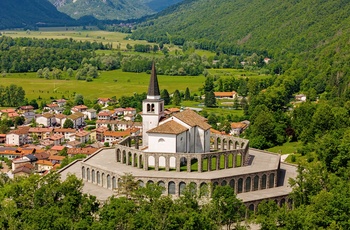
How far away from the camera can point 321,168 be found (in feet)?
164

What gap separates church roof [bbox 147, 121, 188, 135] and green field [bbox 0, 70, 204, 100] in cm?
7299

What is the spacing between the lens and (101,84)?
472 feet

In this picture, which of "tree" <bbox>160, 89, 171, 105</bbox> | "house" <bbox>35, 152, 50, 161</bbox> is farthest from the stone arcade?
"tree" <bbox>160, 89, 171, 105</bbox>

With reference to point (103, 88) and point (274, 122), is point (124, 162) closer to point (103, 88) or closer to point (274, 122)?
point (274, 122)

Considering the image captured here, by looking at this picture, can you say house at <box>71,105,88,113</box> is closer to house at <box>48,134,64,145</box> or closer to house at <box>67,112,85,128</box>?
house at <box>67,112,85,128</box>

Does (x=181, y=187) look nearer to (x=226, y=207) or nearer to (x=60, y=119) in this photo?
(x=226, y=207)

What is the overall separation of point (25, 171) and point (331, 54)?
84727 mm

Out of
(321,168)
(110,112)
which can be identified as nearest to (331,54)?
(110,112)

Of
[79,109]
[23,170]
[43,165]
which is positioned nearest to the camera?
[23,170]

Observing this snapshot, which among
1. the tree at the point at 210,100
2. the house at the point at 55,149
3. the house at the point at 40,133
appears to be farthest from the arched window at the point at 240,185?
the tree at the point at 210,100

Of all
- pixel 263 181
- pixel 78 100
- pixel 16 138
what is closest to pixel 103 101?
pixel 78 100

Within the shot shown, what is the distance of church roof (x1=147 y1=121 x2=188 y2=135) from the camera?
53125 millimetres

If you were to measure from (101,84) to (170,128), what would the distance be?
92.7 m

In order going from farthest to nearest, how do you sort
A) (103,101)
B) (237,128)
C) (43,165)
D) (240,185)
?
(103,101) < (237,128) < (43,165) < (240,185)
